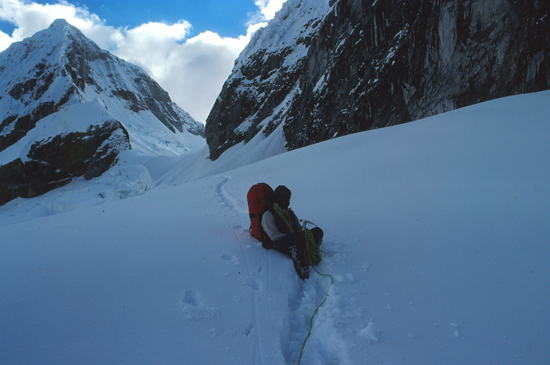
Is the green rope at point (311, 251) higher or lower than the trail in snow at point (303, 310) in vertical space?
higher

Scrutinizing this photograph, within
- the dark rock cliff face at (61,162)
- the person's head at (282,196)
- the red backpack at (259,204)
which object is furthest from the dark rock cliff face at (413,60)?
the dark rock cliff face at (61,162)

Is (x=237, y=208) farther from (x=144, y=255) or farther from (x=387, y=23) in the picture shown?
(x=387, y=23)

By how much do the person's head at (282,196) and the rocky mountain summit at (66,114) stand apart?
50.1 m

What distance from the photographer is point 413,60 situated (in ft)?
64.7

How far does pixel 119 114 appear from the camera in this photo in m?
88.6

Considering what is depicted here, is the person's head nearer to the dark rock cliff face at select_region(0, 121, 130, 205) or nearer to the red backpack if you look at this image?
the red backpack

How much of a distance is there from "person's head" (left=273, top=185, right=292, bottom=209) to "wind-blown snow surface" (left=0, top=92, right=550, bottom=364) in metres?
0.81

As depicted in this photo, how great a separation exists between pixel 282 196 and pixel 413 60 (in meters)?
20.7

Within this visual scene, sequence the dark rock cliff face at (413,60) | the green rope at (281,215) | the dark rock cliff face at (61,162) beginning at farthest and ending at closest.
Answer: the dark rock cliff face at (61,162) < the dark rock cliff face at (413,60) < the green rope at (281,215)

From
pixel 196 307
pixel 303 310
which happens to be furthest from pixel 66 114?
pixel 303 310

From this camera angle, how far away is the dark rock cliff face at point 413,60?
1555cm

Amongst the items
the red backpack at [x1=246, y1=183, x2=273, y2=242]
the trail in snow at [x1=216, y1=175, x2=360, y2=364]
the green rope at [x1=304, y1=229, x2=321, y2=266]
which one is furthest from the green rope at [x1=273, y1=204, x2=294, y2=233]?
the trail in snow at [x1=216, y1=175, x2=360, y2=364]

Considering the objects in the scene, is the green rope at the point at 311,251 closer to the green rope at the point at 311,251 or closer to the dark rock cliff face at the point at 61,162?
the green rope at the point at 311,251

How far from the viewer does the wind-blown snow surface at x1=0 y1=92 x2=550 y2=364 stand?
211 centimetres
